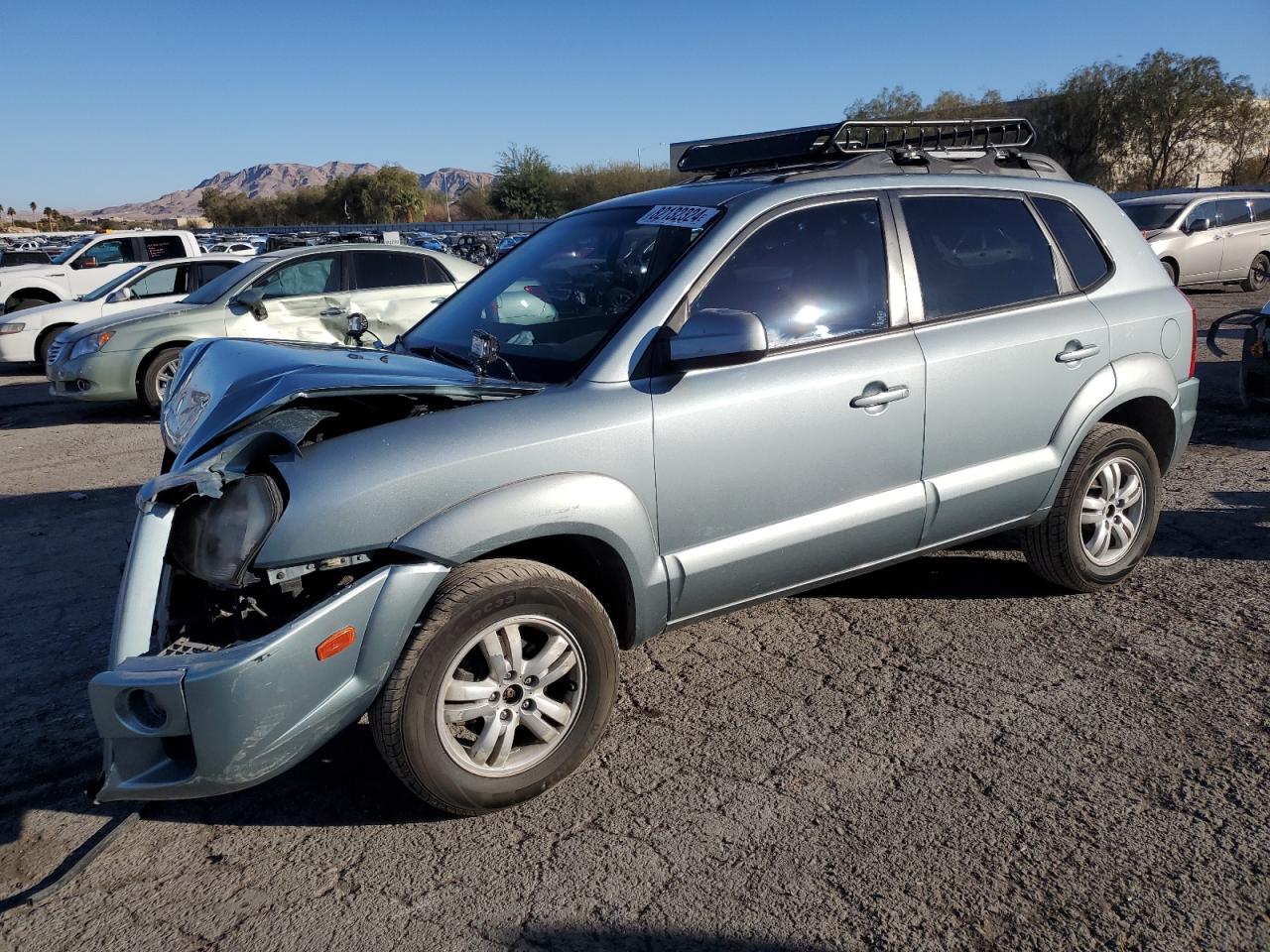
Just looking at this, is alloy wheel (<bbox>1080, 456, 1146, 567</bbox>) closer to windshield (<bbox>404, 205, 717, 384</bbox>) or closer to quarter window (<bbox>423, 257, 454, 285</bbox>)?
windshield (<bbox>404, 205, 717, 384</bbox>)

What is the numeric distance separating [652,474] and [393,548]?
88cm

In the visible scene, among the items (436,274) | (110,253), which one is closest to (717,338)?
(436,274)

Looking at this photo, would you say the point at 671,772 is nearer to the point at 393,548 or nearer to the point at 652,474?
the point at 652,474

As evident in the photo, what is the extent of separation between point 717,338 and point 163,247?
14381mm

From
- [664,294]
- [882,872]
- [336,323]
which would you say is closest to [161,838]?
[882,872]

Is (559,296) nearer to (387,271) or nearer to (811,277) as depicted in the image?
(811,277)

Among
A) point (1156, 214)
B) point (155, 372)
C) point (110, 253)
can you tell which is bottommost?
point (155, 372)

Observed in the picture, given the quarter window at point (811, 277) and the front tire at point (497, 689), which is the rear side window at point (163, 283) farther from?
the front tire at point (497, 689)

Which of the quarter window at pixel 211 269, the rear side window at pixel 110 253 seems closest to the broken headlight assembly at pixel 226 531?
the quarter window at pixel 211 269

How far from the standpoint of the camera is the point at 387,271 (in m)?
10.2

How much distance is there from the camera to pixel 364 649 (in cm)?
272

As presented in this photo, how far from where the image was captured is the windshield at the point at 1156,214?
16266mm

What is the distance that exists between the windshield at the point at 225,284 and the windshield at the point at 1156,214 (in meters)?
13.5

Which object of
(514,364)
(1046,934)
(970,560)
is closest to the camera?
(1046,934)
